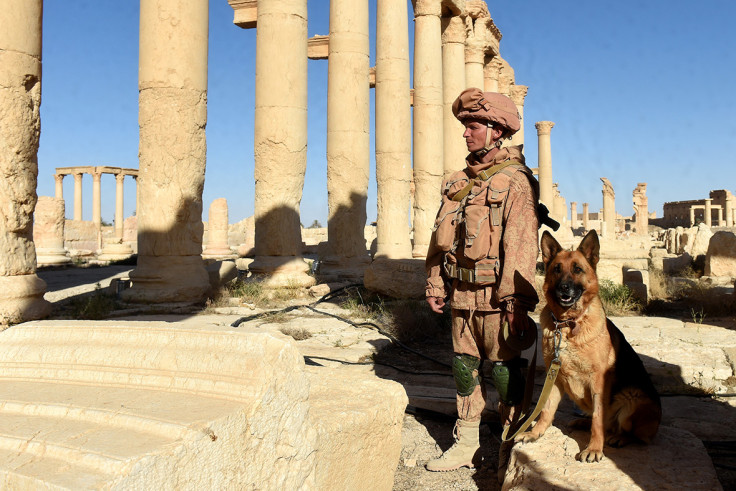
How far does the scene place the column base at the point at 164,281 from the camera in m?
8.48

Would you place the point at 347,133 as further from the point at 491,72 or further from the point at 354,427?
the point at 354,427

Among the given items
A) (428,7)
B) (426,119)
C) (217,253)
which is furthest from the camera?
(217,253)

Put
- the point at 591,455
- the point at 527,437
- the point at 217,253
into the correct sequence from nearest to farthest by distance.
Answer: the point at 591,455 < the point at 527,437 < the point at 217,253

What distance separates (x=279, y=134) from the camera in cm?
1066

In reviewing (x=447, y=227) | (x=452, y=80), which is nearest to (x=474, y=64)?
(x=452, y=80)

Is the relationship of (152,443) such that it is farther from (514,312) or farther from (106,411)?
(514,312)

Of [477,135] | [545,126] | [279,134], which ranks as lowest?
[477,135]

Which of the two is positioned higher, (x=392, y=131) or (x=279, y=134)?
(x=392, y=131)

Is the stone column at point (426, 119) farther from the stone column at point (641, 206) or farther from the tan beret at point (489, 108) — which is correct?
the stone column at point (641, 206)

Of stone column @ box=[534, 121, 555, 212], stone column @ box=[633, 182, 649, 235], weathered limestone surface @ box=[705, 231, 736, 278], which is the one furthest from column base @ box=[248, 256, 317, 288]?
stone column @ box=[633, 182, 649, 235]

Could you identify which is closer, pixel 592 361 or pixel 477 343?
pixel 592 361

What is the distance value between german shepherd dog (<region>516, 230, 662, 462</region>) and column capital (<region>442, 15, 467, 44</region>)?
15881mm

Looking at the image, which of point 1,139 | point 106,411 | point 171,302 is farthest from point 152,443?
point 171,302

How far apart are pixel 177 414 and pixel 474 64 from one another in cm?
1908
